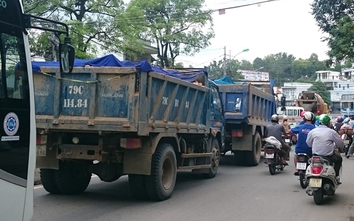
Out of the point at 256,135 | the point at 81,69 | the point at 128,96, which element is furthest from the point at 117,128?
the point at 256,135

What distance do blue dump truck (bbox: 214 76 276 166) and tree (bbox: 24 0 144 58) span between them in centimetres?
893

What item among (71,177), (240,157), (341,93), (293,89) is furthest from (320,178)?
(293,89)

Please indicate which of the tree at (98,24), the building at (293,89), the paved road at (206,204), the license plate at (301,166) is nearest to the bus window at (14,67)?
the paved road at (206,204)

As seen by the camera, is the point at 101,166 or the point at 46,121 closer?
the point at 46,121

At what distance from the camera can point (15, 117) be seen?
15.0 feet

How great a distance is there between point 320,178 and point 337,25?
11142mm

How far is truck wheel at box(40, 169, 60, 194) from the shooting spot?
8.70 meters

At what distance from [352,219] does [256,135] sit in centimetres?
755

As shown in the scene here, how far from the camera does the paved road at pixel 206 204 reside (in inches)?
288

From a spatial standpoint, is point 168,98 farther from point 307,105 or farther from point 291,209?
point 307,105

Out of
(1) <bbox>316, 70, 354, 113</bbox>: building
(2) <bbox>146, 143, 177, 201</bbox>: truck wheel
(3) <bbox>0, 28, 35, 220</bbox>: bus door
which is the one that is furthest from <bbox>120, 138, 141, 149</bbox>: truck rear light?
(1) <bbox>316, 70, 354, 113</bbox>: building

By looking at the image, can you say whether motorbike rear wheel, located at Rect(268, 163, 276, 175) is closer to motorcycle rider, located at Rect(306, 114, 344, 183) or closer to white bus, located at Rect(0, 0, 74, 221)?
motorcycle rider, located at Rect(306, 114, 344, 183)

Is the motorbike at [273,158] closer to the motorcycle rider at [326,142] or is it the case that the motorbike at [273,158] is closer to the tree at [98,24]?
the motorcycle rider at [326,142]

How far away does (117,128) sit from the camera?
7.44m
